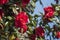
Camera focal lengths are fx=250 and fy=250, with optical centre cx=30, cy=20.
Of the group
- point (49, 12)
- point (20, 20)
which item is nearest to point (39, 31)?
point (49, 12)

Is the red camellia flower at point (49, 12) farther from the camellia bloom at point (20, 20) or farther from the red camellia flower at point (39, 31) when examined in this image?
the camellia bloom at point (20, 20)

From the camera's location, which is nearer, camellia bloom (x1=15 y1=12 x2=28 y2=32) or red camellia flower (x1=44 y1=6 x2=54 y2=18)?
camellia bloom (x1=15 y1=12 x2=28 y2=32)

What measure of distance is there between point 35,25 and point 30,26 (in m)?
0.08

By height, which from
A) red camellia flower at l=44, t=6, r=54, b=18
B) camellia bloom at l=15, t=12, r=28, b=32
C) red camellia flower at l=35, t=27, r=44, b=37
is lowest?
red camellia flower at l=35, t=27, r=44, b=37

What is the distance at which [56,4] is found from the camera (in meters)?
2.26

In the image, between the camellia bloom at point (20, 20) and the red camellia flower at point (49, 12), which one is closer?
the camellia bloom at point (20, 20)

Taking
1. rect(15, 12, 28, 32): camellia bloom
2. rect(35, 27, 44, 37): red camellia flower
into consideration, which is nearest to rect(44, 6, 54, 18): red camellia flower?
rect(35, 27, 44, 37): red camellia flower

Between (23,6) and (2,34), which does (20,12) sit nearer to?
(23,6)

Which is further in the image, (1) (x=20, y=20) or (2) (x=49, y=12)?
(2) (x=49, y=12)

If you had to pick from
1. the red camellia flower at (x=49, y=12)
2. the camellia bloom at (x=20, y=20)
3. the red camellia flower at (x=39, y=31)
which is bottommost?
the red camellia flower at (x=39, y=31)

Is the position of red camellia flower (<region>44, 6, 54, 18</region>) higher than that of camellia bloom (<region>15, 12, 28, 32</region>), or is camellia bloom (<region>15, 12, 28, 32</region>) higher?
red camellia flower (<region>44, 6, 54, 18</region>)

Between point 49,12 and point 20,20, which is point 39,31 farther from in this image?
point 20,20

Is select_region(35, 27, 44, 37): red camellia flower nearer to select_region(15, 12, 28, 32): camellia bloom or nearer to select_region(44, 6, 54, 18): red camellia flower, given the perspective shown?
select_region(44, 6, 54, 18): red camellia flower

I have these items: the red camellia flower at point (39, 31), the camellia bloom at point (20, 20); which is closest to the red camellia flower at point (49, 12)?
the red camellia flower at point (39, 31)
